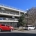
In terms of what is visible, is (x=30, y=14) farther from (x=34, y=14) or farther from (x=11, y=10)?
(x=11, y=10)

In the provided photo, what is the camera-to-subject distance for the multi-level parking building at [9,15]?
5053 cm

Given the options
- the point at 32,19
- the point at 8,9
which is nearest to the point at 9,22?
the point at 8,9

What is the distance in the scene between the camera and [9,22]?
51.4 metres

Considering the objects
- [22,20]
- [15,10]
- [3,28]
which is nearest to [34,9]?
[15,10]

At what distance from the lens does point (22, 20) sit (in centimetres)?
4012

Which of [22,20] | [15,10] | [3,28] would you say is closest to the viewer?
[3,28]

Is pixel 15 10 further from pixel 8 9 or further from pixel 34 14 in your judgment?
pixel 34 14

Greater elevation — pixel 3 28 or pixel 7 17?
pixel 7 17

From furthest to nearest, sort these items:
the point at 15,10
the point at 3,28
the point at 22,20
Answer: the point at 15,10 < the point at 22,20 < the point at 3,28

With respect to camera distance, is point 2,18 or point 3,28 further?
point 2,18

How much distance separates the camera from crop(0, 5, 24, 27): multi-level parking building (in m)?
50.5

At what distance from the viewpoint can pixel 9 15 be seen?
52.4m

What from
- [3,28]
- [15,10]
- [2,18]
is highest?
[15,10]

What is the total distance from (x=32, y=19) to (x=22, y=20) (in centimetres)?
1621
